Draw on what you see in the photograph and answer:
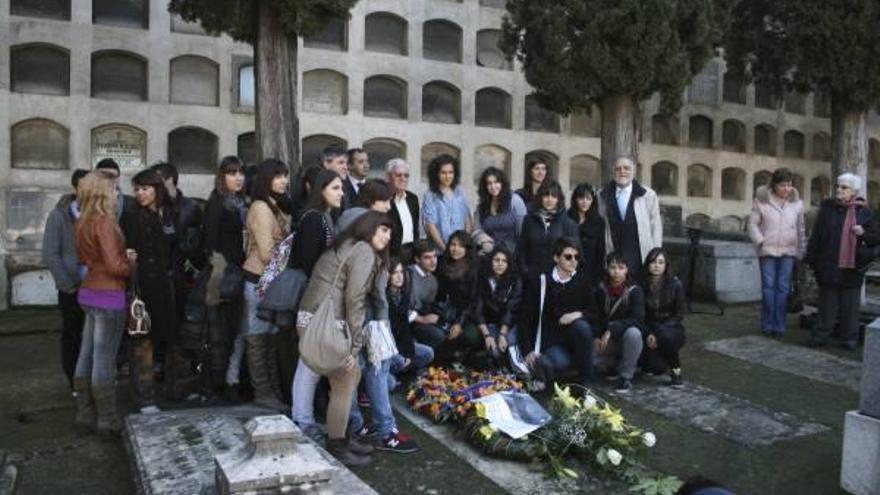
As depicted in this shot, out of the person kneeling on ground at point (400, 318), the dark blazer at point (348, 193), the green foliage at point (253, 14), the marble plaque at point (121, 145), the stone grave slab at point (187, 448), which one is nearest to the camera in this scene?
the stone grave slab at point (187, 448)

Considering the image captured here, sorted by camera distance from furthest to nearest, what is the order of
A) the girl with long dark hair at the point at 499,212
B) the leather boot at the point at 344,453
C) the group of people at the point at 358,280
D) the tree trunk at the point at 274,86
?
the tree trunk at the point at 274,86 < the girl with long dark hair at the point at 499,212 < the group of people at the point at 358,280 < the leather boot at the point at 344,453

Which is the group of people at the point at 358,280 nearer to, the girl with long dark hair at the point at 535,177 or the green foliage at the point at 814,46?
the girl with long dark hair at the point at 535,177

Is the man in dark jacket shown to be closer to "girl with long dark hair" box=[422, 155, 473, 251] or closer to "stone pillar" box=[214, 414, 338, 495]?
"stone pillar" box=[214, 414, 338, 495]

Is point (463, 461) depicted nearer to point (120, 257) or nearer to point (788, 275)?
point (120, 257)

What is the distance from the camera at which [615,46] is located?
815 centimetres

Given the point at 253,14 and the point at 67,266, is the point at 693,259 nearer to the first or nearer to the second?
the point at 253,14

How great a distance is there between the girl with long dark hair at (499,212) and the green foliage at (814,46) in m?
7.08

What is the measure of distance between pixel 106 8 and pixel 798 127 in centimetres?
1222

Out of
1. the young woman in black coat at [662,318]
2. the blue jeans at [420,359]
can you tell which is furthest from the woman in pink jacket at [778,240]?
the blue jeans at [420,359]

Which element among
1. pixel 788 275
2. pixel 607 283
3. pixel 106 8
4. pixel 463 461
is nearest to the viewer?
pixel 463 461

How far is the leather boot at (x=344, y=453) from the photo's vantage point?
347 cm

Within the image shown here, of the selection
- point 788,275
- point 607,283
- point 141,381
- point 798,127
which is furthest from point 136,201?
point 798,127

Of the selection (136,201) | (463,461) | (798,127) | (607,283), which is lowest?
(463,461)

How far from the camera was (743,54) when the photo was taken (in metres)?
11.8
